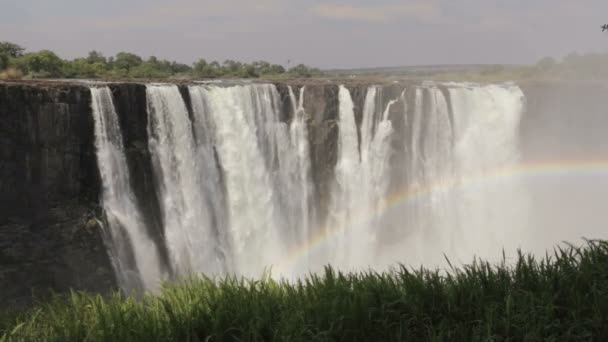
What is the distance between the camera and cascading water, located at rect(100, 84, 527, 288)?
46.6ft

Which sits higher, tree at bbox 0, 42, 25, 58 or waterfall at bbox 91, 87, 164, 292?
tree at bbox 0, 42, 25, 58

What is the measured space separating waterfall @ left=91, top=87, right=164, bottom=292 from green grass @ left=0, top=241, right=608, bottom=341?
9.29 meters

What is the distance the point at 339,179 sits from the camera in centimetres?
1811

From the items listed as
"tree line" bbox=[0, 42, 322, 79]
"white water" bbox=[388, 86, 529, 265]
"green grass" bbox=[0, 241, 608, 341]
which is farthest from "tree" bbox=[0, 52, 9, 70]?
"green grass" bbox=[0, 241, 608, 341]

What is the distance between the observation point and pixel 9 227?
39.0 ft

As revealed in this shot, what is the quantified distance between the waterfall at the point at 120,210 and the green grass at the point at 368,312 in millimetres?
9294

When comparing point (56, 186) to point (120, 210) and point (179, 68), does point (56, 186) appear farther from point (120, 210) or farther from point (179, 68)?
point (179, 68)

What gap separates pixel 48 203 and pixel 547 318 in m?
11.8

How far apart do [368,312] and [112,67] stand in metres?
26.0

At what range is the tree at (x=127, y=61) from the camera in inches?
1072

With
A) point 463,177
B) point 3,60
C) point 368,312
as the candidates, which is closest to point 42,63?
point 3,60

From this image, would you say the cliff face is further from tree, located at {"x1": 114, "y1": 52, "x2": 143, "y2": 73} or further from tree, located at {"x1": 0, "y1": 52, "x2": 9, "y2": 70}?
tree, located at {"x1": 114, "y1": 52, "x2": 143, "y2": 73}

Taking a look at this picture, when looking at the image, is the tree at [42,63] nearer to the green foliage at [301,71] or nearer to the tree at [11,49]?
the tree at [11,49]

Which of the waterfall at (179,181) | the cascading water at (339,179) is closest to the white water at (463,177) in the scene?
the cascading water at (339,179)
